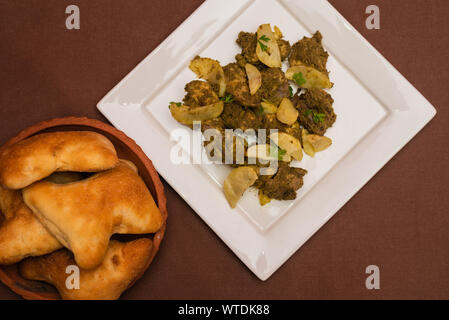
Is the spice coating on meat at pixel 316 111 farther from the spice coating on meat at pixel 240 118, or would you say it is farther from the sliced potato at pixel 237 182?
the sliced potato at pixel 237 182

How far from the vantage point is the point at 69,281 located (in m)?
1.06

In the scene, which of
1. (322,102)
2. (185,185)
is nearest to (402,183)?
(322,102)

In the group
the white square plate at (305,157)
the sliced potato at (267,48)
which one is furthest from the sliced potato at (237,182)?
the sliced potato at (267,48)

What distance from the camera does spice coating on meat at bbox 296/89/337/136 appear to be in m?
1.31

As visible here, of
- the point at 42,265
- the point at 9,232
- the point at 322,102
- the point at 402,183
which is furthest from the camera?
the point at 402,183

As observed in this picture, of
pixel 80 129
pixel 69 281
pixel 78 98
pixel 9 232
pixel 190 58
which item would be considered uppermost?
pixel 190 58

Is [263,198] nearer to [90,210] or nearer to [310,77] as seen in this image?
[310,77]

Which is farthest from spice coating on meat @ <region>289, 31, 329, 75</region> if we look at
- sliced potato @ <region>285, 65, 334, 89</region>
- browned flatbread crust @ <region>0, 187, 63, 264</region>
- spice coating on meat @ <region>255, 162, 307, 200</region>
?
browned flatbread crust @ <region>0, 187, 63, 264</region>

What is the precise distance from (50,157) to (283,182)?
679 mm

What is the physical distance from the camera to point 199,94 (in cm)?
129

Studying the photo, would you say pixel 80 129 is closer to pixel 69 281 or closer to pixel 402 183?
pixel 69 281

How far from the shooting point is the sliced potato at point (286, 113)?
131cm

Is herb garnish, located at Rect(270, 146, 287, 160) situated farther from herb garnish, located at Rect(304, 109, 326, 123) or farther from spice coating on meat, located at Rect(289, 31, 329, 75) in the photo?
spice coating on meat, located at Rect(289, 31, 329, 75)

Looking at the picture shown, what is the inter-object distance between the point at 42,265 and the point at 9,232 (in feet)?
0.50
